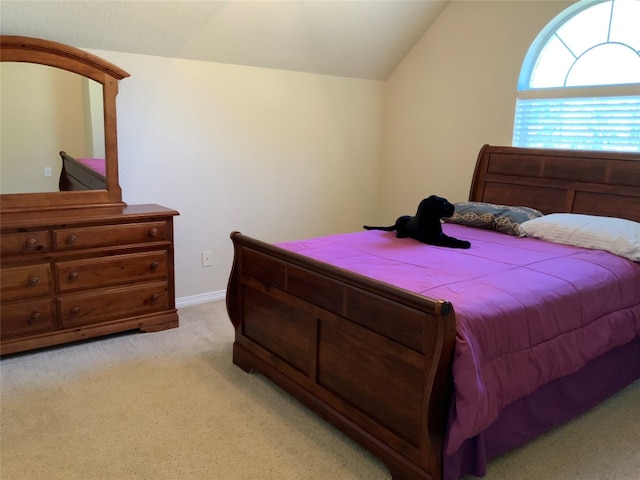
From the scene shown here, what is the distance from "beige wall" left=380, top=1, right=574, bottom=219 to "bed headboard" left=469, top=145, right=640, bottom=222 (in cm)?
29

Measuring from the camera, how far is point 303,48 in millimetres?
3949

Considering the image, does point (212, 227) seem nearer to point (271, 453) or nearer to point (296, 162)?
point (296, 162)

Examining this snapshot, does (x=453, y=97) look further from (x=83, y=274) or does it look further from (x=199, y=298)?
(x=83, y=274)

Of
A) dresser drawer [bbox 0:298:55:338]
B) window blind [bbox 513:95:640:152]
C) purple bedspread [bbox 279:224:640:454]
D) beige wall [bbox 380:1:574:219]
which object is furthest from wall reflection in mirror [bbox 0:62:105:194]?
window blind [bbox 513:95:640:152]

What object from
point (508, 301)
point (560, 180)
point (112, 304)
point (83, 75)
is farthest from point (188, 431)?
point (560, 180)

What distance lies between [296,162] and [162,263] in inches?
60.8

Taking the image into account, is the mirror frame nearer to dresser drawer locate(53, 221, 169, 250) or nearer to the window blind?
dresser drawer locate(53, 221, 169, 250)

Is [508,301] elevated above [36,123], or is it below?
below

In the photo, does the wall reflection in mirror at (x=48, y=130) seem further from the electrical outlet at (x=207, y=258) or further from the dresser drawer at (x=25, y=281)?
the electrical outlet at (x=207, y=258)

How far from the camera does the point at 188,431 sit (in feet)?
7.43

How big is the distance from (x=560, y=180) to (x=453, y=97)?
1226 millimetres

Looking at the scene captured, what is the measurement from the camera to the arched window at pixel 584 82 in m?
3.31

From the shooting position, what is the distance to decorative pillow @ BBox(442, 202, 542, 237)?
3.24m

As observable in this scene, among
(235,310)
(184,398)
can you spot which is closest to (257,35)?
(235,310)
